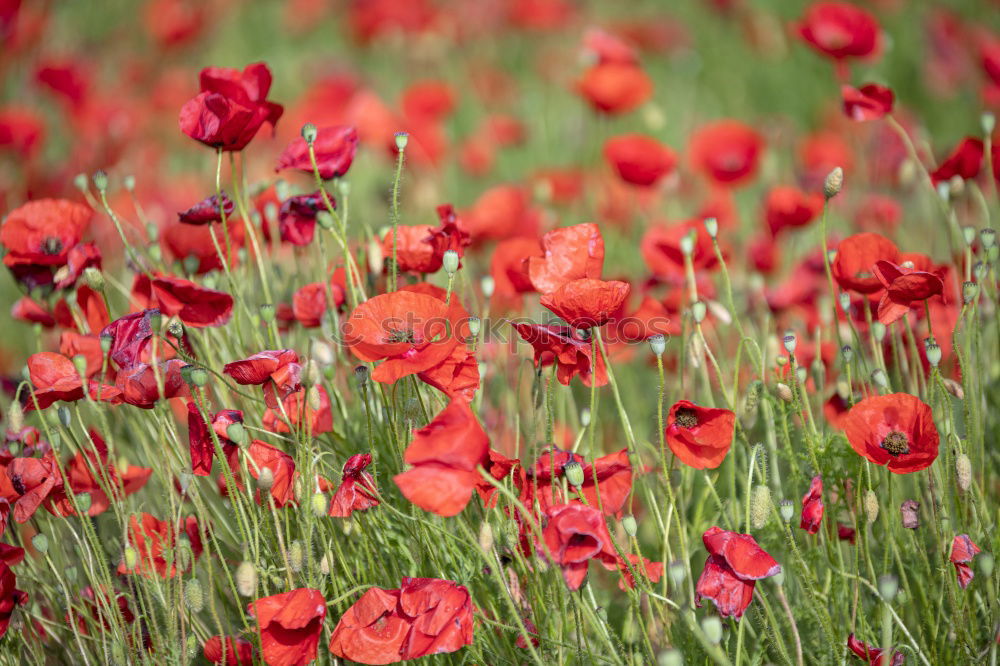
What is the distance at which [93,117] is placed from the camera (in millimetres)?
3529

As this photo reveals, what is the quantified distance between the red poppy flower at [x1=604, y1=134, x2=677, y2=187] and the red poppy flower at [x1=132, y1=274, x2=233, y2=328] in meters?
1.18

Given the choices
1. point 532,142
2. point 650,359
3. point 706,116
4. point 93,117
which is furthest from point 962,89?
point 93,117

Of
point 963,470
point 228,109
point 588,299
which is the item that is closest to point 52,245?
point 228,109

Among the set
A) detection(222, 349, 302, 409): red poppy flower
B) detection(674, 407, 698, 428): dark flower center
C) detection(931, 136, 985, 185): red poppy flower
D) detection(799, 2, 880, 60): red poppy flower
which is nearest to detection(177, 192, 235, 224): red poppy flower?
detection(222, 349, 302, 409): red poppy flower

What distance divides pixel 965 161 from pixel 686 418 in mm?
817

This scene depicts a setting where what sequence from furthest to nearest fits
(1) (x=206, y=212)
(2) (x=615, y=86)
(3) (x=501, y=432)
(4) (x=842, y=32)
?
(2) (x=615, y=86), (4) (x=842, y=32), (3) (x=501, y=432), (1) (x=206, y=212)

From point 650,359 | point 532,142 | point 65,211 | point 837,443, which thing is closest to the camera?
point 837,443

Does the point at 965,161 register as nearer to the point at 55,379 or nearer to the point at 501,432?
the point at 501,432

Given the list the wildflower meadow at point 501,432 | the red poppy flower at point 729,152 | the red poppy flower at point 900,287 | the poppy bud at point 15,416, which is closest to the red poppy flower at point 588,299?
the wildflower meadow at point 501,432

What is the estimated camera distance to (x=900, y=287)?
49.8 inches

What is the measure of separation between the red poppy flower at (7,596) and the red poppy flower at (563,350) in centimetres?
79

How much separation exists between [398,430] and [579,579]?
41 centimetres

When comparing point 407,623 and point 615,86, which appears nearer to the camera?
point 407,623

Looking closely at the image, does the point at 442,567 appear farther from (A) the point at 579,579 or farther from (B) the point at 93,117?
(B) the point at 93,117
